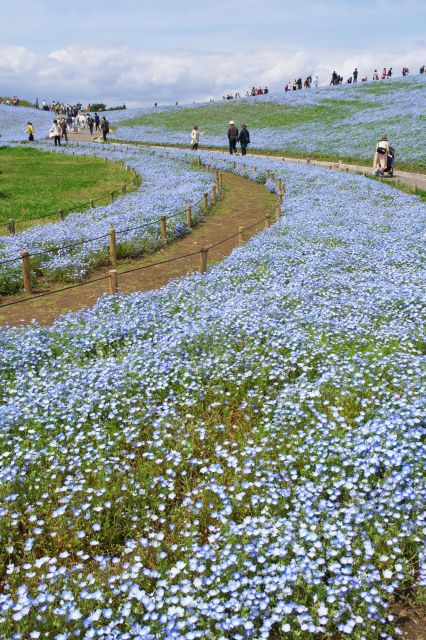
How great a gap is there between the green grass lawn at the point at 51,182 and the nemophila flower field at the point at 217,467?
12.6m

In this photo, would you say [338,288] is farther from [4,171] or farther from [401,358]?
[4,171]

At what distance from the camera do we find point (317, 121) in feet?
178

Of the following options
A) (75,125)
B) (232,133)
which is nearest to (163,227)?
(232,133)

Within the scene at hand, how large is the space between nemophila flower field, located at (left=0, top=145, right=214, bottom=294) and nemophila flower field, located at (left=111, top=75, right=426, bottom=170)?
16452mm

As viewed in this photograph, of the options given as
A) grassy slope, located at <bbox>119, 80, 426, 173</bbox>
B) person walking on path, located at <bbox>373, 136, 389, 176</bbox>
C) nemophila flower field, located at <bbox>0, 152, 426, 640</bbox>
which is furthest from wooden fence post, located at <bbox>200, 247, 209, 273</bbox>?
grassy slope, located at <bbox>119, 80, 426, 173</bbox>

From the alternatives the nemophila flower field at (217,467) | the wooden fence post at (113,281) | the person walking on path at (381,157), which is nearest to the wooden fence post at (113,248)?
the wooden fence post at (113,281)

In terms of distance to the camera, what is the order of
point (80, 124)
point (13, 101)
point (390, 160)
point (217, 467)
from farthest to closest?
point (13, 101), point (80, 124), point (390, 160), point (217, 467)

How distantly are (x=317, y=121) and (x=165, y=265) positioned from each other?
4404 cm

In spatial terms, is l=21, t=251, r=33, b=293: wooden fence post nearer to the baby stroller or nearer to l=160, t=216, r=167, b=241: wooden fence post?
l=160, t=216, r=167, b=241: wooden fence post

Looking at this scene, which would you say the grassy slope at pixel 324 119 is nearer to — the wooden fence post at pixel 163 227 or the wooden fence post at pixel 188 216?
the wooden fence post at pixel 188 216

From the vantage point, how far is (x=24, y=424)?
6980mm

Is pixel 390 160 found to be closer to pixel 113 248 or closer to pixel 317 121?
pixel 113 248

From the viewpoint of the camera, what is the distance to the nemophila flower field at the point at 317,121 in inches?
1608

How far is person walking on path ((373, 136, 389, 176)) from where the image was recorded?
28.3 metres
